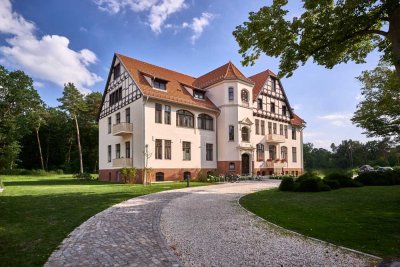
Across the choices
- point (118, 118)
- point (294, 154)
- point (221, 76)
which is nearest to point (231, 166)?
point (221, 76)

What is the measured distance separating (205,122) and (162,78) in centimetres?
643

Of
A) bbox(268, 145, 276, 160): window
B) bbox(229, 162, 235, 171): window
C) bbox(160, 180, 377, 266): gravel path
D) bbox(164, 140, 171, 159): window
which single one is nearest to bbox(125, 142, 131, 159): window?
bbox(164, 140, 171, 159): window

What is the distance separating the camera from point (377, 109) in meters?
19.2

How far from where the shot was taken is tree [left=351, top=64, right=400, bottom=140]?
18266 mm

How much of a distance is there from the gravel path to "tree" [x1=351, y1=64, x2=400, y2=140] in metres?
14.2

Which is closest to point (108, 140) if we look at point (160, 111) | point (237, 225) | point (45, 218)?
point (160, 111)

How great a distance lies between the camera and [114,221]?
880 cm

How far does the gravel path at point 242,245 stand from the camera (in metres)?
5.34

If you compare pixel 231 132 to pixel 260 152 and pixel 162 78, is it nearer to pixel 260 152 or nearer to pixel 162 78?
pixel 260 152

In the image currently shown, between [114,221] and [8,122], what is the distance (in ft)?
140

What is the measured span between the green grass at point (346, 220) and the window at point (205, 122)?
18.0m

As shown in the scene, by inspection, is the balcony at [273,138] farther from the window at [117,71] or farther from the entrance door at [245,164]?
the window at [117,71]

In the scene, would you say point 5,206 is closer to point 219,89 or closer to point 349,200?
point 349,200

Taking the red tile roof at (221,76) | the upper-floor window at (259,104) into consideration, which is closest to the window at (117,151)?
the red tile roof at (221,76)
